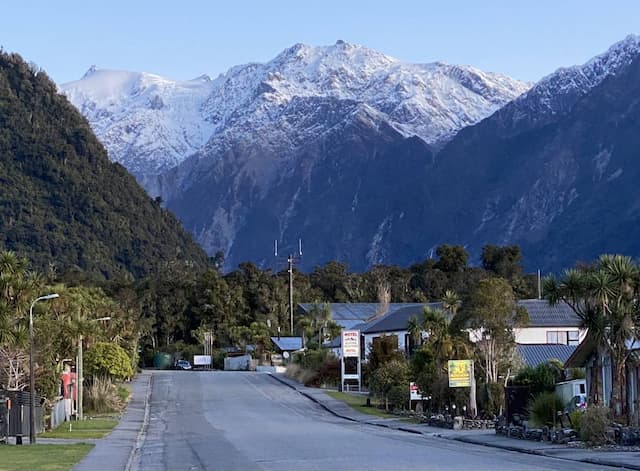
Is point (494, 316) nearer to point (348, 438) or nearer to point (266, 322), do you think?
point (348, 438)

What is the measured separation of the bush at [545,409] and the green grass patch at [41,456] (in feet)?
56.9

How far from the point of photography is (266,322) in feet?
465

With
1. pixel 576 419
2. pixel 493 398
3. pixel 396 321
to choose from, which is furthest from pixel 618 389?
pixel 396 321

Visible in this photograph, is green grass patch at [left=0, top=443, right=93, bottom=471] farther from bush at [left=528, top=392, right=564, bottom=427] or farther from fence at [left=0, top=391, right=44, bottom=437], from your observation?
bush at [left=528, top=392, right=564, bottom=427]

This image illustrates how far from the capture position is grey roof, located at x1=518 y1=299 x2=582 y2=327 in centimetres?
7875

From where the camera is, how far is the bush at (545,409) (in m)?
46.8

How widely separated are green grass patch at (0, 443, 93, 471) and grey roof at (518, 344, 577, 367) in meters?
30.2

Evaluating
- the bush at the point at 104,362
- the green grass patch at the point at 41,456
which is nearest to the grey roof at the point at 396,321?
the bush at the point at 104,362

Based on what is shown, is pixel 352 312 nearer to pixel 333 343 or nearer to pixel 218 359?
pixel 218 359

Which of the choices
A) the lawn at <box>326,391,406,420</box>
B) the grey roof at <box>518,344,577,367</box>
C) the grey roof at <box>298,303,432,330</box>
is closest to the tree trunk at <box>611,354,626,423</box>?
the grey roof at <box>518,344,577,367</box>

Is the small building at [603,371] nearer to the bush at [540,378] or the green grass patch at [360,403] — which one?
the bush at [540,378]

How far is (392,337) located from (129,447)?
1555 inches

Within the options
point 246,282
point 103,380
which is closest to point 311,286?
point 246,282

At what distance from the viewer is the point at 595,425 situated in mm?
39156
